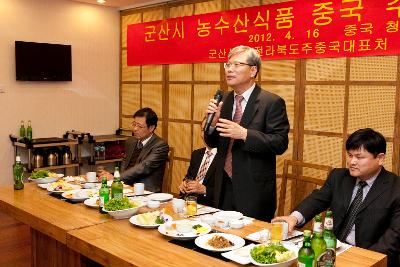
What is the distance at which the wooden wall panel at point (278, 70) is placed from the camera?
4.03 meters

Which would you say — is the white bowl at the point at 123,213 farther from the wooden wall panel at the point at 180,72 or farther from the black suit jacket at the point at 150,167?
the wooden wall panel at the point at 180,72

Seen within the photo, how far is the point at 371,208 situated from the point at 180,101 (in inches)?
130

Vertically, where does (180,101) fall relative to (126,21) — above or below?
below

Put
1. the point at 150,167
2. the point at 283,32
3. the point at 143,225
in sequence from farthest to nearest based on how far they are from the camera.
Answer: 1. the point at 283,32
2. the point at 150,167
3. the point at 143,225

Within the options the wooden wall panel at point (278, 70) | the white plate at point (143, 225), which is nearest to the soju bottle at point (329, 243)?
the white plate at point (143, 225)

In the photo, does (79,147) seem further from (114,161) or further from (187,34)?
(187,34)

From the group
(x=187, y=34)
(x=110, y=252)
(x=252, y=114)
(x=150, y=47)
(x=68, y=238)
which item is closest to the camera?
(x=110, y=252)

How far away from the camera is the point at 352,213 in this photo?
2.13 m

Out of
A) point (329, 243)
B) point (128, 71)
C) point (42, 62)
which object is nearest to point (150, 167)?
point (329, 243)

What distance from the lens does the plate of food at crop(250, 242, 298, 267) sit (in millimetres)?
1484

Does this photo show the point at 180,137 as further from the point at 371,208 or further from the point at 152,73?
the point at 371,208

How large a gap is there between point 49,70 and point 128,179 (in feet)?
8.15

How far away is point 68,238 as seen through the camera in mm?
1881

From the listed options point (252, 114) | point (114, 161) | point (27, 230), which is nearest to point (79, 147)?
point (114, 161)
